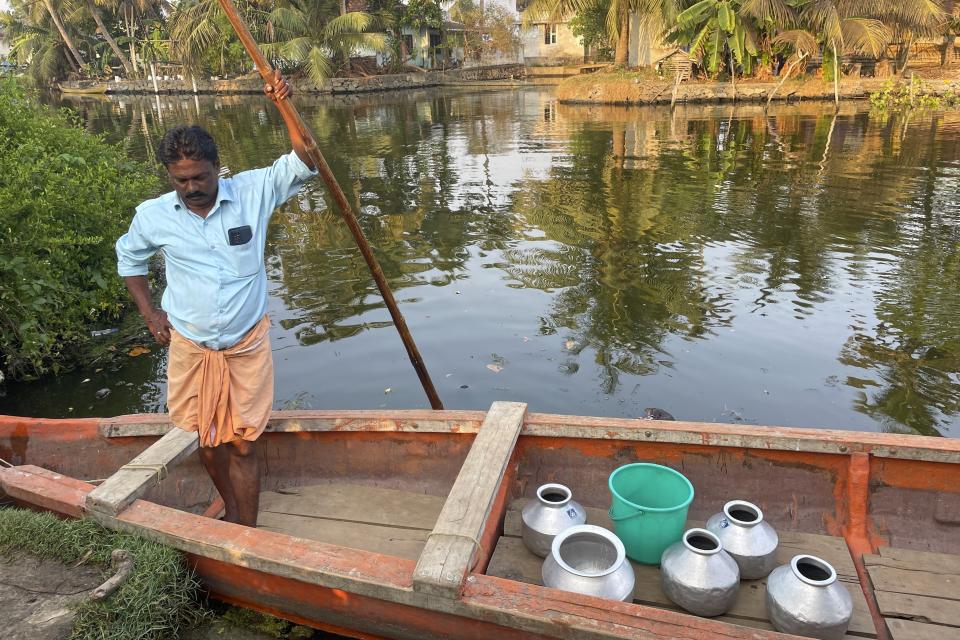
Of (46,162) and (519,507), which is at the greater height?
(46,162)

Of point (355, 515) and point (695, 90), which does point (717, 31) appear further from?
point (355, 515)

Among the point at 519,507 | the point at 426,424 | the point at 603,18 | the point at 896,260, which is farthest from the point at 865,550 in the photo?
the point at 603,18

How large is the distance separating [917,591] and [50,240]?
19.5ft

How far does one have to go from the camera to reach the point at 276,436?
373 centimetres

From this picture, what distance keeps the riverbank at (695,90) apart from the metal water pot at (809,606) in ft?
78.4

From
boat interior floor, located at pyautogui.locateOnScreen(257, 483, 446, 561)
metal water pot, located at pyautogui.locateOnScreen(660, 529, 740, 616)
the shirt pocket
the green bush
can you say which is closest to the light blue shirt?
the shirt pocket

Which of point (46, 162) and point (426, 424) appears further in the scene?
point (46, 162)

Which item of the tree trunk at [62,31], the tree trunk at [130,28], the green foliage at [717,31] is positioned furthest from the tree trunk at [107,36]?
the green foliage at [717,31]

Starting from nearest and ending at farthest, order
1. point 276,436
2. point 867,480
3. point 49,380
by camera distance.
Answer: point 867,480
point 276,436
point 49,380

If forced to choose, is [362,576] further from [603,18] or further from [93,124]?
[603,18]

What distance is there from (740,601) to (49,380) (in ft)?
18.9

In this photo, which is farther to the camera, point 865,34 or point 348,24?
point 348,24

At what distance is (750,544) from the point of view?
2.80 meters

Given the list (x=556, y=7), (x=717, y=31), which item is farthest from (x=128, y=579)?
(x=556, y=7)
